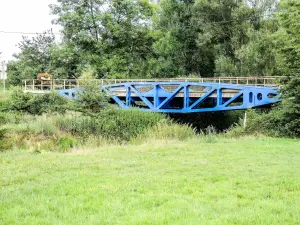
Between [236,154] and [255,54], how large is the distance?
63.7 ft

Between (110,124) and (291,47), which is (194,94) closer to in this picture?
(110,124)

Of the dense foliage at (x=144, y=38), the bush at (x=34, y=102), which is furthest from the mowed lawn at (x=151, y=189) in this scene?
the dense foliage at (x=144, y=38)

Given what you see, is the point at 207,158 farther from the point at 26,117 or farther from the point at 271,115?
the point at 26,117

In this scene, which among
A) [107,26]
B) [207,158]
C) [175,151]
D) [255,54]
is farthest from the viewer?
[107,26]

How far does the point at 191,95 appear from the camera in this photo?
84.3ft

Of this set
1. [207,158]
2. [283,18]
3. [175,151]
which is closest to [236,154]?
[207,158]

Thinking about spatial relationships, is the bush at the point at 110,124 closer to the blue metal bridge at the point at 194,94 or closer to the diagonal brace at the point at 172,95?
the blue metal bridge at the point at 194,94

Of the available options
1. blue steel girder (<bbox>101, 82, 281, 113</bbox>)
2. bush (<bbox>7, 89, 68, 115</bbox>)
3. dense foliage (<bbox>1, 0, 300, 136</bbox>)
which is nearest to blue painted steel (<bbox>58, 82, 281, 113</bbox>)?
blue steel girder (<bbox>101, 82, 281, 113</bbox>)

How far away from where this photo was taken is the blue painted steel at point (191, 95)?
21078mm

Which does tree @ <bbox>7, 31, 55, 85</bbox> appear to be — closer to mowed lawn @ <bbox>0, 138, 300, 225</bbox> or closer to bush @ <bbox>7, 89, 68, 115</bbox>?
bush @ <bbox>7, 89, 68, 115</bbox>

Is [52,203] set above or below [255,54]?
below

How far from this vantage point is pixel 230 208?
4.94 m

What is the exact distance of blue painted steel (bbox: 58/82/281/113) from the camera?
830 inches

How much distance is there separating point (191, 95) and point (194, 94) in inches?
10.3
